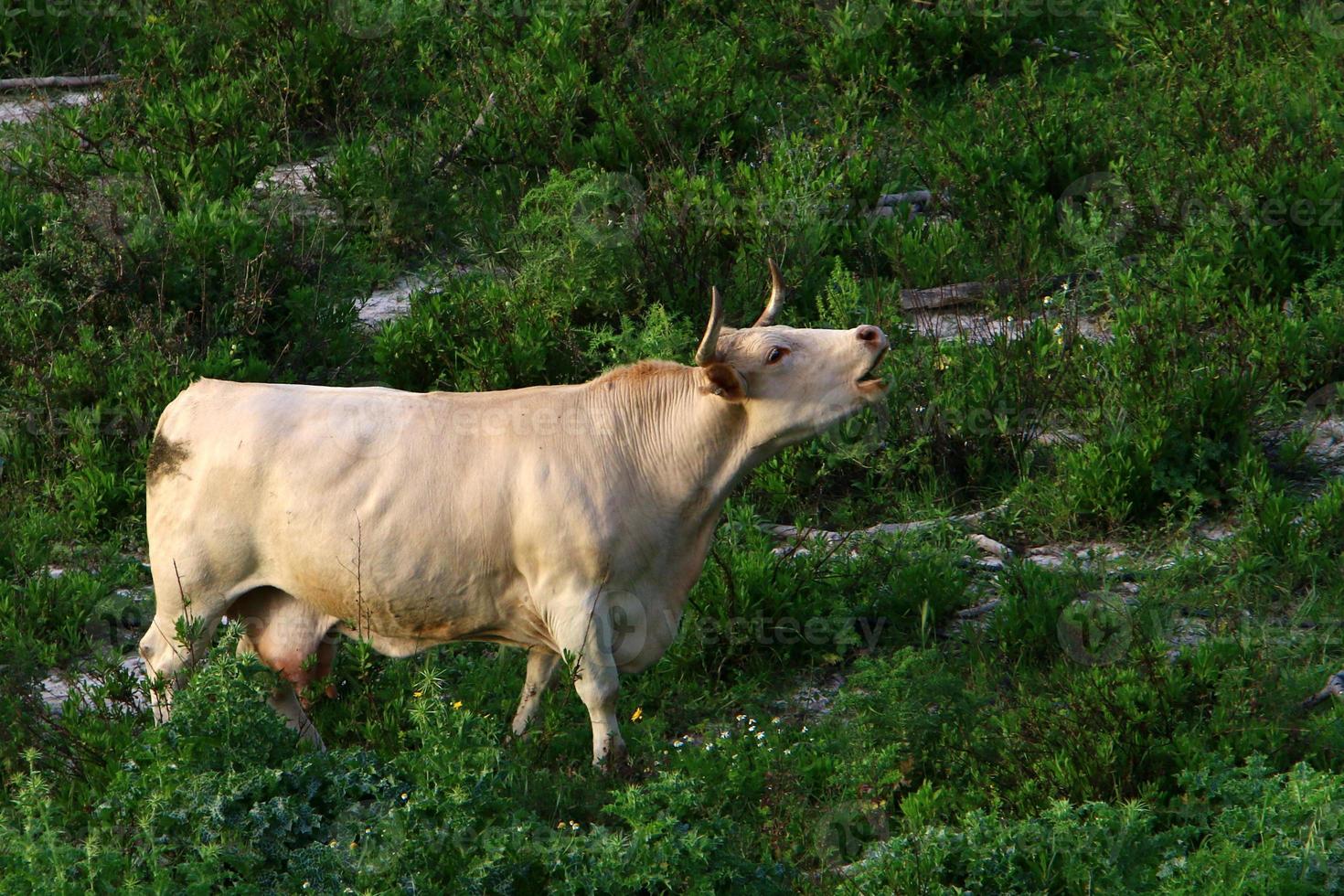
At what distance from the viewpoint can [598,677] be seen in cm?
595

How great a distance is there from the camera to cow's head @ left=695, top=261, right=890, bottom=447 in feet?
19.4

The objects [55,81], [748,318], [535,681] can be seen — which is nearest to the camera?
[535,681]

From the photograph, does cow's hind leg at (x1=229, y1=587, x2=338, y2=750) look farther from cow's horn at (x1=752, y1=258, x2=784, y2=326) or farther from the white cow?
cow's horn at (x1=752, y1=258, x2=784, y2=326)

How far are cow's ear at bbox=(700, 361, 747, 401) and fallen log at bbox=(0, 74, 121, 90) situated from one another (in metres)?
7.16

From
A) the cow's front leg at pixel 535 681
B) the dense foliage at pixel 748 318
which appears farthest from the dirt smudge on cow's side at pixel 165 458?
the cow's front leg at pixel 535 681

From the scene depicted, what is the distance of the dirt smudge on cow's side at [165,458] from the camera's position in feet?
20.2

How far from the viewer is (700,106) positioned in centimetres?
1079

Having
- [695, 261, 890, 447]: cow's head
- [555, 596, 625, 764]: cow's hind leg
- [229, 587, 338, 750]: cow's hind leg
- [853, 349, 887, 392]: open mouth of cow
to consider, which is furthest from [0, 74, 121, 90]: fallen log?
[853, 349, 887, 392]: open mouth of cow

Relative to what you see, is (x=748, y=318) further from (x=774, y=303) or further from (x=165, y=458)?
(x=165, y=458)

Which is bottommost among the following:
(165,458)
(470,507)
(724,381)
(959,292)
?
(959,292)

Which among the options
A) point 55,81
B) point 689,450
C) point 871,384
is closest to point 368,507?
point 689,450

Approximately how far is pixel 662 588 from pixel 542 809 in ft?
3.27

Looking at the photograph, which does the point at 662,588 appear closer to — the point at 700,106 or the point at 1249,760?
the point at 1249,760

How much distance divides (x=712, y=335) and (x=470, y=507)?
1.11 meters
